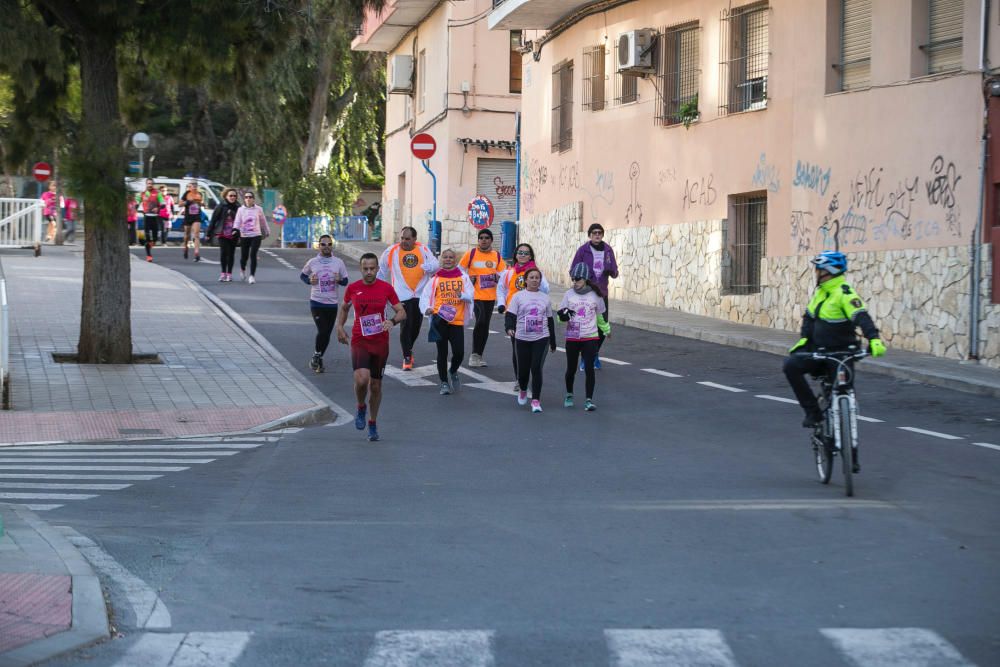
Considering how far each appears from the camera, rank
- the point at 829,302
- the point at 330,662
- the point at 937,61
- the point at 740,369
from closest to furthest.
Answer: the point at 330,662 < the point at 829,302 < the point at 740,369 < the point at 937,61

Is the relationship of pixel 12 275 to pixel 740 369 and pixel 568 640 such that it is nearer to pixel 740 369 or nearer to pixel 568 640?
pixel 740 369

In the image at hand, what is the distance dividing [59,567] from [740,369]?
1180 centimetres

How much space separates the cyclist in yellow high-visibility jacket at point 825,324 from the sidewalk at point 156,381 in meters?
5.14

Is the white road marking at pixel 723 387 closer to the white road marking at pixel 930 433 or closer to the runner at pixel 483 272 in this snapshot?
the runner at pixel 483 272

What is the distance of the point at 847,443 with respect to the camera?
389 inches

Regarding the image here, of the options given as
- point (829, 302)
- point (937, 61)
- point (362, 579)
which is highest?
point (937, 61)

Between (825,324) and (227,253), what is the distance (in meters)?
19.5

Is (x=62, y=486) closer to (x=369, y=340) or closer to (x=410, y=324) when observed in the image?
(x=369, y=340)

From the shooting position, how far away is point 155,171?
207 feet

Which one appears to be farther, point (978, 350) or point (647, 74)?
point (647, 74)

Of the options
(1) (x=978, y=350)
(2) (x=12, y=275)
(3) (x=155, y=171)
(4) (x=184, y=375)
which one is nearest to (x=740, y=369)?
(1) (x=978, y=350)

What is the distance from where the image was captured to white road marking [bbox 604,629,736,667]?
19.1 ft

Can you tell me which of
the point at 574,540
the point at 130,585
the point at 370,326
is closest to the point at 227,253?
the point at 370,326

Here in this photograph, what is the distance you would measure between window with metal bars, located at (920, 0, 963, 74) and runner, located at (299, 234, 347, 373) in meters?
7.88
